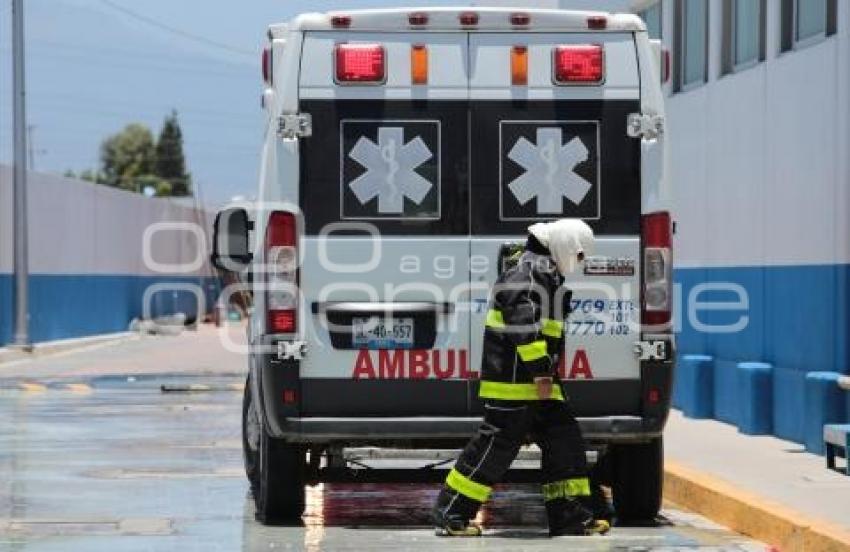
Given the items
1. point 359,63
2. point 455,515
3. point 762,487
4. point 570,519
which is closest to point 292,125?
point 359,63

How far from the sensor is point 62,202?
44.2 m

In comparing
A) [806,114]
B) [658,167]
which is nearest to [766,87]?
[806,114]

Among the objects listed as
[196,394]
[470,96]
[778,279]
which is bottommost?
[196,394]

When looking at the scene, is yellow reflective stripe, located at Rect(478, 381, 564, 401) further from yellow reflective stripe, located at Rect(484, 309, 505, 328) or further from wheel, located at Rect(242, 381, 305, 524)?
wheel, located at Rect(242, 381, 305, 524)

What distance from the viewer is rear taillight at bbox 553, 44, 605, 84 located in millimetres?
11016

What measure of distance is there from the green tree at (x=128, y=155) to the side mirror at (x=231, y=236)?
148 meters

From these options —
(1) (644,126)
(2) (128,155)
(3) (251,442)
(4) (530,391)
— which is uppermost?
Result: (2) (128,155)

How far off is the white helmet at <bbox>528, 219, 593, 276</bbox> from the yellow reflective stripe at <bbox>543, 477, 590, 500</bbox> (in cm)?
A: 118

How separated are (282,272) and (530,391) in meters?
1.54

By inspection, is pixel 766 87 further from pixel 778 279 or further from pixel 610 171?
pixel 610 171

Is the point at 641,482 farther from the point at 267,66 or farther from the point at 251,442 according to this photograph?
the point at 267,66

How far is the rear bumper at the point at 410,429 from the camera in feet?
35.9

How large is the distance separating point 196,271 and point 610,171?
177ft

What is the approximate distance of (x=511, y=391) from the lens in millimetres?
10625
